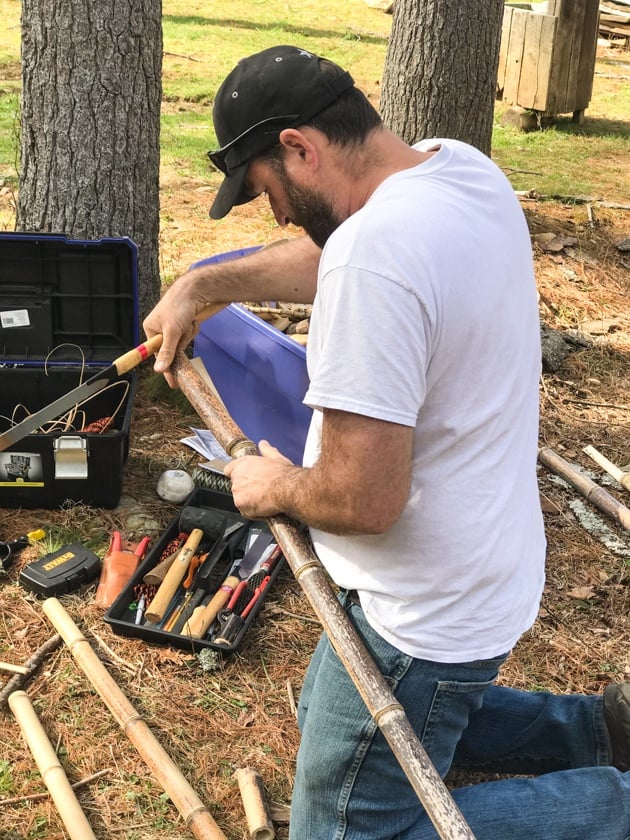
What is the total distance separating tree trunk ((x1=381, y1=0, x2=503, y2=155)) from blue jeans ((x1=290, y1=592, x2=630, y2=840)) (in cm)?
497

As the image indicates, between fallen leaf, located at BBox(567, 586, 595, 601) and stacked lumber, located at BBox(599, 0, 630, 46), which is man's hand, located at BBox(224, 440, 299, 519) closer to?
fallen leaf, located at BBox(567, 586, 595, 601)

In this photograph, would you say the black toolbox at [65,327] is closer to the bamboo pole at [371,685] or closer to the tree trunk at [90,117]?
the tree trunk at [90,117]

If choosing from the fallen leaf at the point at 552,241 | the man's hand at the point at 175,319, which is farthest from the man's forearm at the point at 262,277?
the fallen leaf at the point at 552,241

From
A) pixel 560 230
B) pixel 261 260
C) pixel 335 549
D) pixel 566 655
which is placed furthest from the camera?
pixel 560 230

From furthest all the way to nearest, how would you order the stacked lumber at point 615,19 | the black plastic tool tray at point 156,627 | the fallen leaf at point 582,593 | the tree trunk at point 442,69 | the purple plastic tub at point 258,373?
the stacked lumber at point 615,19, the tree trunk at point 442,69, the purple plastic tub at point 258,373, the fallen leaf at point 582,593, the black plastic tool tray at point 156,627

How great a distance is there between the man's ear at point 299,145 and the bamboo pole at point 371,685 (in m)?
0.93

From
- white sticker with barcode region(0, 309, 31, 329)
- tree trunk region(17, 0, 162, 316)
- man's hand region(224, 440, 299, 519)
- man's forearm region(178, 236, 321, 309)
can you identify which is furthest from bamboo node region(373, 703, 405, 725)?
tree trunk region(17, 0, 162, 316)

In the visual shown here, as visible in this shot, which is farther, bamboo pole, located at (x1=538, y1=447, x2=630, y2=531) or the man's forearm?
bamboo pole, located at (x1=538, y1=447, x2=630, y2=531)

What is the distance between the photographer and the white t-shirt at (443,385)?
1910 millimetres

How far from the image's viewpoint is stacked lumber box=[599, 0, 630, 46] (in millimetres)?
15406

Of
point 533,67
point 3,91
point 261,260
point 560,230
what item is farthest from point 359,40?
point 261,260

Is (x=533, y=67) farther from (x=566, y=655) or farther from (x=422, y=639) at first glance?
(x=422, y=639)

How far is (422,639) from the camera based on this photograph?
7.45 ft

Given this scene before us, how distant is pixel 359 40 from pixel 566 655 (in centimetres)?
1346
